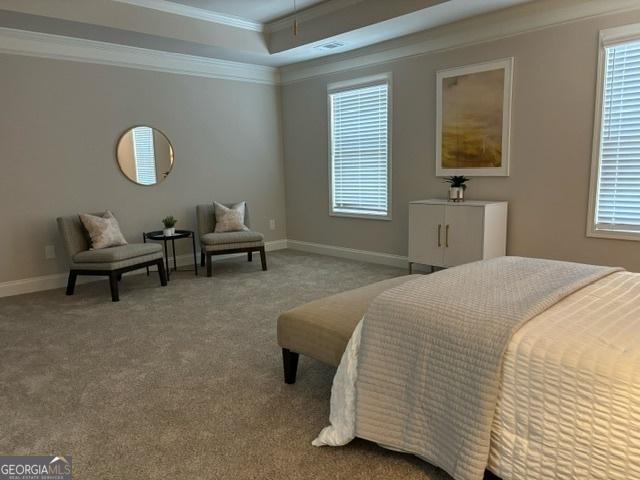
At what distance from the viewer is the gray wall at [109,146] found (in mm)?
4609

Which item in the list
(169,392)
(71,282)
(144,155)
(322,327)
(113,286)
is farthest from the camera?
(144,155)

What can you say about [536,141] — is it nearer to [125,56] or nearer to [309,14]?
[309,14]

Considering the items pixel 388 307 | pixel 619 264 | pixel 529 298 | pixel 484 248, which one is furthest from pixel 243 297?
pixel 619 264

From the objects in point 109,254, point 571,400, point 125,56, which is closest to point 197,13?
point 125,56

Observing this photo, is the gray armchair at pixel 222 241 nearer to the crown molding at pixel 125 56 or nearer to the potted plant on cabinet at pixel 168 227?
the potted plant on cabinet at pixel 168 227

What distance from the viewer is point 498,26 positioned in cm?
426

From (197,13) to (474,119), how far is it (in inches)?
122

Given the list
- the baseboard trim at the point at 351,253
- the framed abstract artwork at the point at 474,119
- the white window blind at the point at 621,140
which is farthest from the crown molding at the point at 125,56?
the white window blind at the point at 621,140

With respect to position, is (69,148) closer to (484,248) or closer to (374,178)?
(374,178)

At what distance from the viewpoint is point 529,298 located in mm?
1866

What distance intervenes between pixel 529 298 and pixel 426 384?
554 millimetres

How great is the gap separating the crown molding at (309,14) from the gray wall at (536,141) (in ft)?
2.77

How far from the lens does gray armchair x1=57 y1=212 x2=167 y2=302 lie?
4.33 metres

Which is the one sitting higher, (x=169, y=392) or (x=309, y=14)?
(x=309, y=14)
